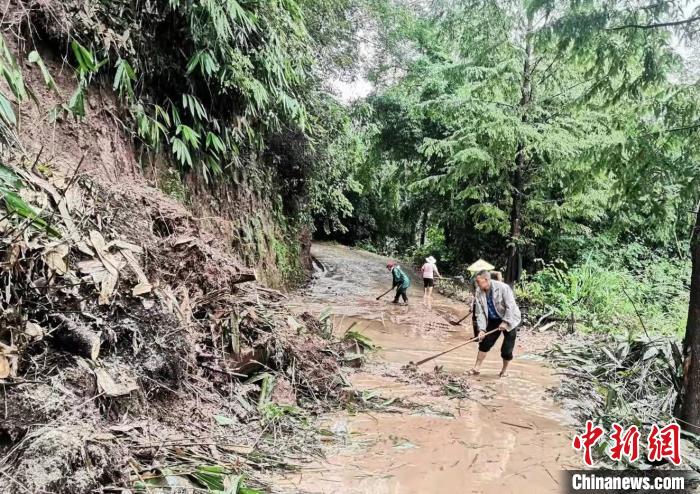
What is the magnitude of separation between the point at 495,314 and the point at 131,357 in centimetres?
468

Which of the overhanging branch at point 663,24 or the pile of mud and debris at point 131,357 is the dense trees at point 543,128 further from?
the pile of mud and debris at point 131,357

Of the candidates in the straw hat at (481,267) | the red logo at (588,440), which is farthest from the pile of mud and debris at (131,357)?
the straw hat at (481,267)

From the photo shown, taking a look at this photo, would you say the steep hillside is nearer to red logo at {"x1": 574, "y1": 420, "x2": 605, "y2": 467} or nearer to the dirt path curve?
the dirt path curve

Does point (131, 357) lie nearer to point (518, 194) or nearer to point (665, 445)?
point (665, 445)

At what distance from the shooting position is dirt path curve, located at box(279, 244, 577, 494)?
3467 mm

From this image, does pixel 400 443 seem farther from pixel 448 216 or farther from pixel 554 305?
pixel 448 216

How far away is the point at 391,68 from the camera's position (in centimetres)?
1633

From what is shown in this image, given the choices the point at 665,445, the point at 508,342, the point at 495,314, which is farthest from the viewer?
the point at 495,314

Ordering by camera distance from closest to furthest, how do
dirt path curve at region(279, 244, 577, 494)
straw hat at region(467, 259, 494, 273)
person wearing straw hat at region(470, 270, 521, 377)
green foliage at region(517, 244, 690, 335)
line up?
dirt path curve at region(279, 244, 577, 494) → person wearing straw hat at region(470, 270, 521, 377) → straw hat at region(467, 259, 494, 273) → green foliage at region(517, 244, 690, 335)

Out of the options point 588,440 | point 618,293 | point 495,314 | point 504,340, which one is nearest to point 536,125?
point 618,293

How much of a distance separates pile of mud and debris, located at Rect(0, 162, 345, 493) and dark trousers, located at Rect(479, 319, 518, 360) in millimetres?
2490

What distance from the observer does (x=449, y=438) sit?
14.0 feet

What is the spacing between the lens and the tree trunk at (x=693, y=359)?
160 inches

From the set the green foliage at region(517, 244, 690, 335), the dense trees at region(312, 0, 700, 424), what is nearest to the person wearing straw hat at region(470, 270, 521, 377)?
the dense trees at region(312, 0, 700, 424)
